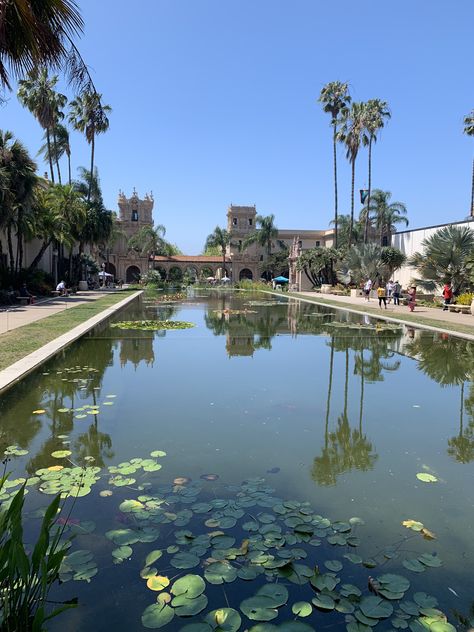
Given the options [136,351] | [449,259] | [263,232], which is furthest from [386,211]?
[136,351]

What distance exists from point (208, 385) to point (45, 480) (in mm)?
4416

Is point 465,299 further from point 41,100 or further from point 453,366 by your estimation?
point 41,100

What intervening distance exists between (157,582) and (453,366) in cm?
978

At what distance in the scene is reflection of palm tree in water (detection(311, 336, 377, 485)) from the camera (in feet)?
16.9

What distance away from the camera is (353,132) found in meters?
45.4

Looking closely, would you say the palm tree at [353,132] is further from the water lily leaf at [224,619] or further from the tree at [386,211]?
the water lily leaf at [224,619]

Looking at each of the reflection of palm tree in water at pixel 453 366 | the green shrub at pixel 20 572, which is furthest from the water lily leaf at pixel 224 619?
the reflection of palm tree in water at pixel 453 366

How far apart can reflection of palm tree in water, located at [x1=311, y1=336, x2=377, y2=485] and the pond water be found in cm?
3

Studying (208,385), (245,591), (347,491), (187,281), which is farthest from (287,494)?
(187,281)

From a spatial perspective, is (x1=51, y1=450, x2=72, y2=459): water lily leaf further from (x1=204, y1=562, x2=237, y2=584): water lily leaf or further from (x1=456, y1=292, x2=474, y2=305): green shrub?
(x1=456, y1=292, x2=474, y2=305): green shrub

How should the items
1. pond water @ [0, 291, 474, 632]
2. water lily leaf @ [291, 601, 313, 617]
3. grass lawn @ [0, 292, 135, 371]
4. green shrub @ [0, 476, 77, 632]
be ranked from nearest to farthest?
green shrub @ [0, 476, 77, 632] < water lily leaf @ [291, 601, 313, 617] < pond water @ [0, 291, 474, 632] < grass lawn @ [0, 292, 135, 371]

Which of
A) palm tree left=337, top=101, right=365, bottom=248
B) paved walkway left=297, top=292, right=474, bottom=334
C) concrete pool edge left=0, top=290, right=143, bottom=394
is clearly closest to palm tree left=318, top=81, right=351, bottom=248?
palm tree left=337, top=101, right=365, bottom=248

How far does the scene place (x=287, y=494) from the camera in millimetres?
4609

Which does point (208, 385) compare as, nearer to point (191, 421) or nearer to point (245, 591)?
point (191, 421)
